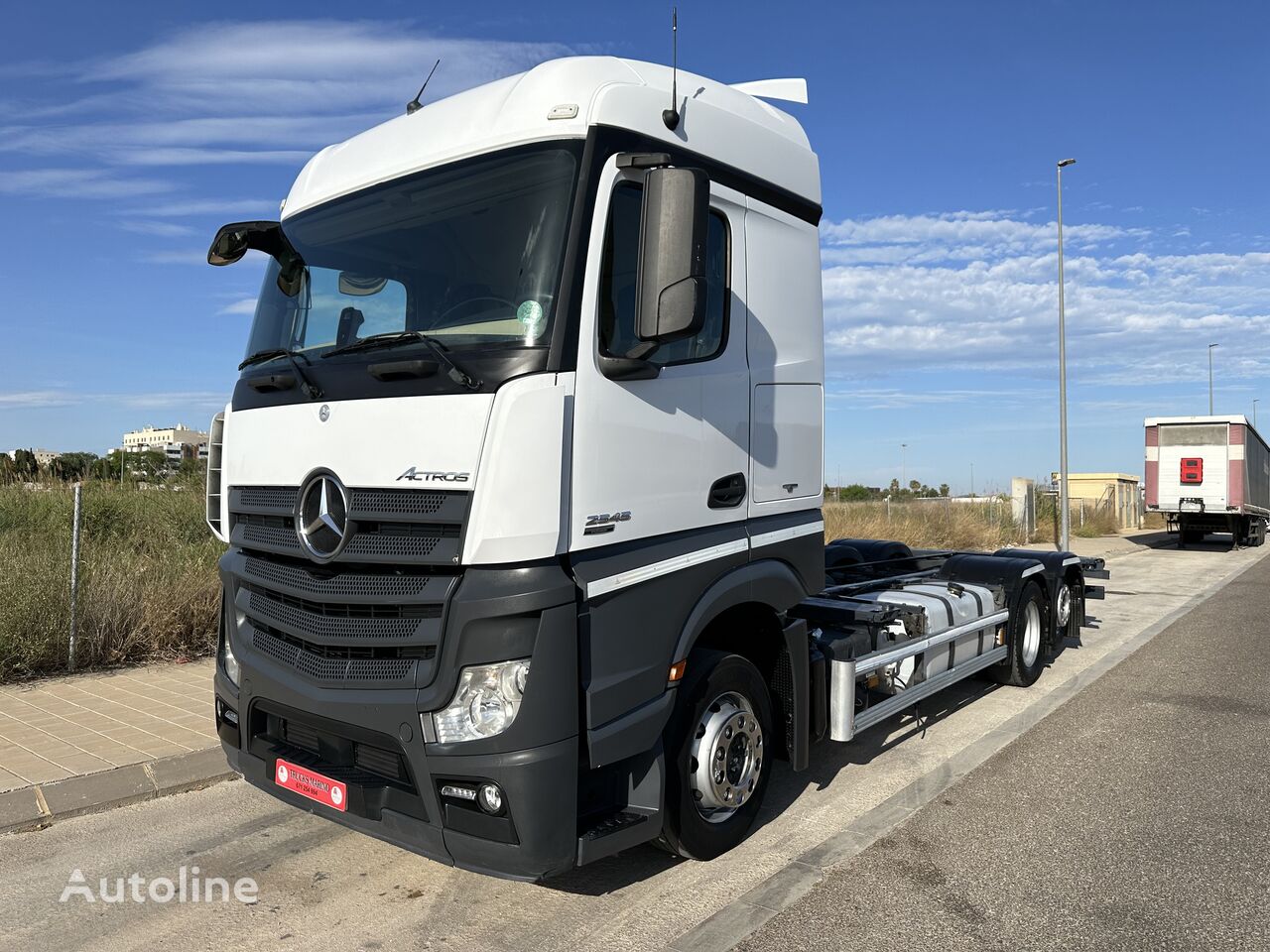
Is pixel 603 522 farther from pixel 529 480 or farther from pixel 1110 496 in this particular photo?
pixel 1110 496

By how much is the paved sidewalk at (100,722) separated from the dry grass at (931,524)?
509 inches

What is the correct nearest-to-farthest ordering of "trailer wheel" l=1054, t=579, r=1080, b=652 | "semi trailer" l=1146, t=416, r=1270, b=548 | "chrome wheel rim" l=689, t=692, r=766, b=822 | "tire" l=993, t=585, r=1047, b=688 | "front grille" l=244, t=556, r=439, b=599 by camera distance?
"front grille" l=244, t=556, r=439, b=599
"chrome wheel rim" l=689, t=692, r=766, b=822
"tire" l=993, t=585, r=1047, b=688
"trailer wheel" l=1054, t=579, r=1080, b=652
"semi trailer" l=1146, t=416, r=1270, b=548

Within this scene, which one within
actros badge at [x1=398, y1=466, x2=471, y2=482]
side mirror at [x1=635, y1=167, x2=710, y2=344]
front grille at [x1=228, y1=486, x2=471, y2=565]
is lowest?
front grille at [x1=228, y1=486, x2=471, y2=565]

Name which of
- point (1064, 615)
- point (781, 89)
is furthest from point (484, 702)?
point (1064, 615)

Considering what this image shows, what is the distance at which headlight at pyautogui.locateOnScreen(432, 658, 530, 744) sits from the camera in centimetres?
308

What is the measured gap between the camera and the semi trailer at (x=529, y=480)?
10.3 feet

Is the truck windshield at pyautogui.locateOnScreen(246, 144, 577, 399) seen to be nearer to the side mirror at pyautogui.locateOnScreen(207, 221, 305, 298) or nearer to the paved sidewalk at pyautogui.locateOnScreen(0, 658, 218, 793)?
the side mirror at pyautogui.locateOnScreen(207, 221, 305, 298)

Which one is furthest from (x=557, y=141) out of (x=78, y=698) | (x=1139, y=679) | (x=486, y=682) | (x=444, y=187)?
(x=1139, y=679)

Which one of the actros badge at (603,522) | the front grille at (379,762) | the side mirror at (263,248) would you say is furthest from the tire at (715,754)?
the side mirror at (263,248)

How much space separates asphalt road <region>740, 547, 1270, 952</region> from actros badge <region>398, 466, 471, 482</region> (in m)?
1.94

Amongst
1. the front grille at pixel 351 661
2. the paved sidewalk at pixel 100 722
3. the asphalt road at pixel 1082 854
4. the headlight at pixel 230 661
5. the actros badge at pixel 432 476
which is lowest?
the asphalt road at pixel 1082 854

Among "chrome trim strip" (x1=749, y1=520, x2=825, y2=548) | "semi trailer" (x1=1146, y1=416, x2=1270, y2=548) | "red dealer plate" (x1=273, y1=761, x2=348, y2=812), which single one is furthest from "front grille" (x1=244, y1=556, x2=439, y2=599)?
"semi trailer" (x1=1146, y1=416, x2=1270, y2=548)

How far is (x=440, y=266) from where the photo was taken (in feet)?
11.8

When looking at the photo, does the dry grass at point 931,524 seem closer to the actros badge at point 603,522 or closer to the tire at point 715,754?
the tire at point 715,754
